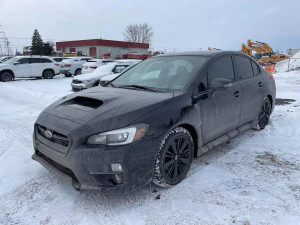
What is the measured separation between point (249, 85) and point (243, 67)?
1.15 ft

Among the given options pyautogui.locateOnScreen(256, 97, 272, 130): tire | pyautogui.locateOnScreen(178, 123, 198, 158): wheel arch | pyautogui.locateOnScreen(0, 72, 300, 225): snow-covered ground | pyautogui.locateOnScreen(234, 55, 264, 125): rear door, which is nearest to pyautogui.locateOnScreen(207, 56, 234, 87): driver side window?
pyautogui.locateOnScreen(234, 55, 264, 125): rear door

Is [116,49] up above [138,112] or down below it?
above

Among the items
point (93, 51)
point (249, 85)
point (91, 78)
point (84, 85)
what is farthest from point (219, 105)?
point (93, 51)

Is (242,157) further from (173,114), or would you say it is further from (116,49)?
(116,49)

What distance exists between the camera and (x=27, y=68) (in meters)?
15.9

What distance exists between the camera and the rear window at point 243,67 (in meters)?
4.23

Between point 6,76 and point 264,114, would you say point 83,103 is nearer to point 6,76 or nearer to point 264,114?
point 264,114

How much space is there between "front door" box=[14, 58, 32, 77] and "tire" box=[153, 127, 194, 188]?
50.9 ft

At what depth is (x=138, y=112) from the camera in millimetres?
2645

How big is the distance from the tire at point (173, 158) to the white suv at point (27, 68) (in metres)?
15.3

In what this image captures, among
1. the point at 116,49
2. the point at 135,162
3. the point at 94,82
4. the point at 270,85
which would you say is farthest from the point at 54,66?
the point at 116,49

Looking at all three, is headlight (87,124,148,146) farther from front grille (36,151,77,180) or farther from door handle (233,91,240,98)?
door handle (233,91,240,98)

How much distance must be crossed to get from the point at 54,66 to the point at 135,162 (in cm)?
1617

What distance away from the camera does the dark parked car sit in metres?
2.49
